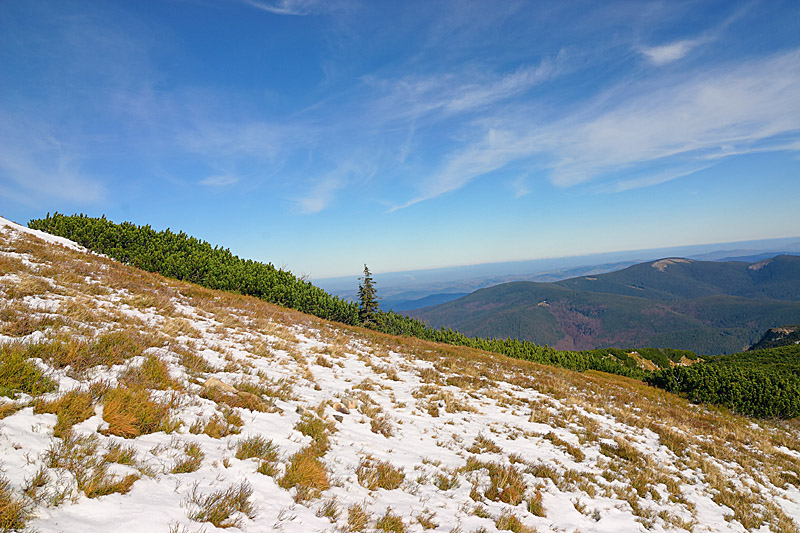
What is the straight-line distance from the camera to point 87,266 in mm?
17594

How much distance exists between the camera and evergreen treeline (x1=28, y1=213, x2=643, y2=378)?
1188 inches

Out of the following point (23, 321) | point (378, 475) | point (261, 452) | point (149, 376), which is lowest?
point (378, 475)

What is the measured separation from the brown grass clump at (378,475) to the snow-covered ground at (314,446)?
29 mm

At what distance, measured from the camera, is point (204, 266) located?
3200 centimetres

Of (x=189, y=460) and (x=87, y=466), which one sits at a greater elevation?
(x=87, y=466)

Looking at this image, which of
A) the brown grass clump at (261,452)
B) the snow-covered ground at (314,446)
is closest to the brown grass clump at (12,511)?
the snow-covered ground at (314,446)

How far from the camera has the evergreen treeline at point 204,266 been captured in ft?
99.0

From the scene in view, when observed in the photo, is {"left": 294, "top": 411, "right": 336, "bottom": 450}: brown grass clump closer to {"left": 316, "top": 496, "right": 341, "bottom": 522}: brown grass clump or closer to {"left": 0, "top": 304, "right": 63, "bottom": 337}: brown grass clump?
{"left": 316, "top": 496, "right": 341, "bottom": 522}: brown grass clump

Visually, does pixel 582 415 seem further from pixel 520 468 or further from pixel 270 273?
pixel 270 273

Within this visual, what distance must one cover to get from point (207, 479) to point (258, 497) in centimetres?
77

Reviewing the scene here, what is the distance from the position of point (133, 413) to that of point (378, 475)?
4364mm

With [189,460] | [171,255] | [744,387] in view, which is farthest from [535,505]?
[171,255]

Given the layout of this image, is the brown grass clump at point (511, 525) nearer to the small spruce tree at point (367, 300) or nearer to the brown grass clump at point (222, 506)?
the brown grass clump at point (222, 506)

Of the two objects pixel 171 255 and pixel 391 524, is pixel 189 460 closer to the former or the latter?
pixel 391 524
